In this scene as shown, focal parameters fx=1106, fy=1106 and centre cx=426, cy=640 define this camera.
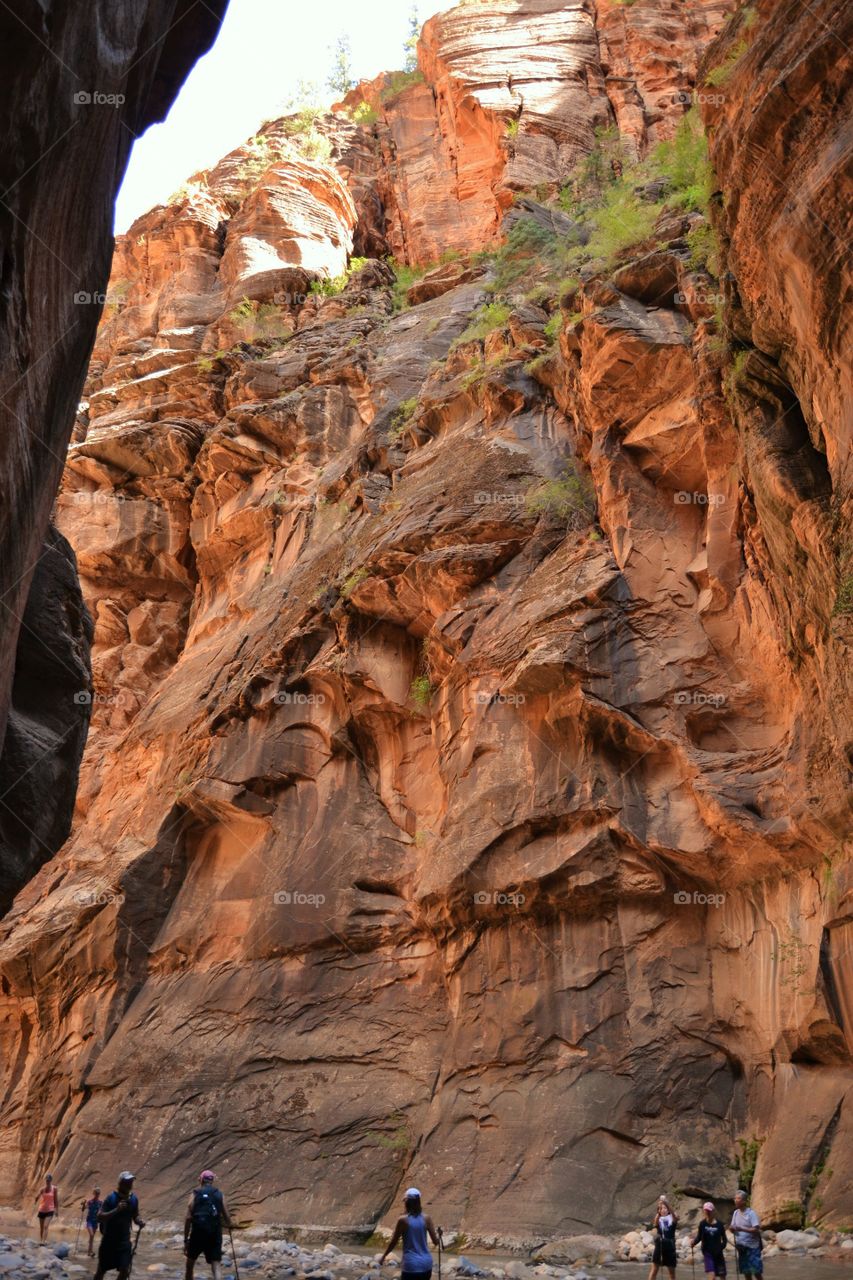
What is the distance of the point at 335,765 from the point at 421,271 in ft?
72.5

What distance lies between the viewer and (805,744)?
1576cm

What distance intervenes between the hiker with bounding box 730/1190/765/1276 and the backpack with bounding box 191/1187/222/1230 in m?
5.18

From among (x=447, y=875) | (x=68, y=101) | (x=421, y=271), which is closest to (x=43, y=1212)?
(x=447, y=875)

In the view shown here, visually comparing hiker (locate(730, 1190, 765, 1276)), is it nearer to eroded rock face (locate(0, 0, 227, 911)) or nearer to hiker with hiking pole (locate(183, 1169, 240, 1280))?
hiker with hiking pole (locate(183, 1169, 240, 1280))

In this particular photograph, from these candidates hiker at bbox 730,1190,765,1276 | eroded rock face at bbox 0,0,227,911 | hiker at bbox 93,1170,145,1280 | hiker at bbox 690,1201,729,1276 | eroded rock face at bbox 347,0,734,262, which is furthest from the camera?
eroded rock face at bbox 347,0,734,262

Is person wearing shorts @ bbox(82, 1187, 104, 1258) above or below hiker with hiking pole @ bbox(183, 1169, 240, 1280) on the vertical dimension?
below

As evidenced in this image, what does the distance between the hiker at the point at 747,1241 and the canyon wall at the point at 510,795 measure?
2778 millimetres

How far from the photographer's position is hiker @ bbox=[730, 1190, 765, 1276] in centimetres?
1064

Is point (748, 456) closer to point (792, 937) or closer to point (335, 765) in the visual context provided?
point (792, 937)

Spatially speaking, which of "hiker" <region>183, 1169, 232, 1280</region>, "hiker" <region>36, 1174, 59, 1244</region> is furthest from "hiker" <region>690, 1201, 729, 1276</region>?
"hiker" <region>36, 1174, 59, 1244</region>

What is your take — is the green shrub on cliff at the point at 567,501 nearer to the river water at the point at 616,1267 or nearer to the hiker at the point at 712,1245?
the river water at the point at 616,1267

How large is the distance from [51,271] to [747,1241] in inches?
421

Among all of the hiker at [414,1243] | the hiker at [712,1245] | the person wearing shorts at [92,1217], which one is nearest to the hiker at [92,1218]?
the person wearing shorts at [92,1217]

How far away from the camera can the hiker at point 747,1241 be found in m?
10.6
